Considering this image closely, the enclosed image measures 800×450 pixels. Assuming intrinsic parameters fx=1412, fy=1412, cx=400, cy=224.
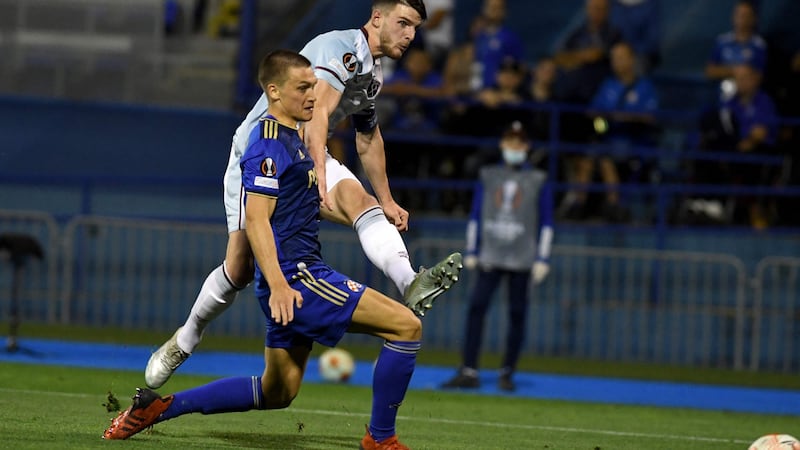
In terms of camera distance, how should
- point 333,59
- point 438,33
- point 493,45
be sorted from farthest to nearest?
1. point 438,33
2. point 493,45
3. point 333,59

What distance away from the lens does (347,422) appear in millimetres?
9609

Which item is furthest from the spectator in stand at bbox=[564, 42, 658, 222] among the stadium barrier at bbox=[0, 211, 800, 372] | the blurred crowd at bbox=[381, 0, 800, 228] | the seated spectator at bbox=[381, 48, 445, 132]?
the seated spectator at bbox=[381, 48, 445, 132]

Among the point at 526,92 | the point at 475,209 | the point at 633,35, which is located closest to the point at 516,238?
the point at 475,209

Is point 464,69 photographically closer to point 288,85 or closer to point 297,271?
point 288,85

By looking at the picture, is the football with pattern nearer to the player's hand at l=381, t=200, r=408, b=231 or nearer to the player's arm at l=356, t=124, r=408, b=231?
the player's arm at l=356, t=124, r=408, b=231

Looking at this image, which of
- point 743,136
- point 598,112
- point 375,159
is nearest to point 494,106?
point 598,112

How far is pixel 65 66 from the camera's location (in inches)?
753

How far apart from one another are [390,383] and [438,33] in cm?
1264

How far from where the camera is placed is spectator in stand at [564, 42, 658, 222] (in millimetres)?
17562

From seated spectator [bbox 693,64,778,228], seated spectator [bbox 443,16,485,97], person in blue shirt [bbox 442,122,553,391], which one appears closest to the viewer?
person in blue shirt [bbox 442,122,553,391]

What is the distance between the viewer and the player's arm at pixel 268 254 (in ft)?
22.0

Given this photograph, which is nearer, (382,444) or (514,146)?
(382,444)

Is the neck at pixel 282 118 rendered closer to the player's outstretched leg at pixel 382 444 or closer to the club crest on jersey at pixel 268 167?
the club crest on jersey at pixel 268 167

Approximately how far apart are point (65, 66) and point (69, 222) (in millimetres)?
2881
